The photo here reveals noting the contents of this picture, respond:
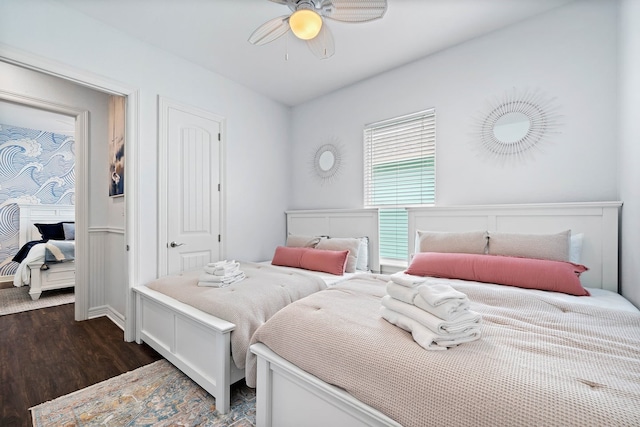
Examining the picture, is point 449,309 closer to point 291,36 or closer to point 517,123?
point 517,123

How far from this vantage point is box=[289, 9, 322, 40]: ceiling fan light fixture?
158 centimetres

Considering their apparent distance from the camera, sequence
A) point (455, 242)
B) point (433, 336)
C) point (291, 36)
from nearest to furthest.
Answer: point (433, 336) < point (455, 242) < point (291, 36)

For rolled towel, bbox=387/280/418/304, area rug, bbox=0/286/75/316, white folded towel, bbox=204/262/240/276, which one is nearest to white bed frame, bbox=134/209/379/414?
white folded towel, bbox=204/262/240/276

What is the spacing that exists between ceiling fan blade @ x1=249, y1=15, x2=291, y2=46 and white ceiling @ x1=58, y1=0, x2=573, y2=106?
0.42 metres

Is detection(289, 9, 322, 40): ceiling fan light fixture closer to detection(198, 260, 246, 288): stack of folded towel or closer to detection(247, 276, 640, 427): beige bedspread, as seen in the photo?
detection(247, 276, 640, 427): beige bedspread

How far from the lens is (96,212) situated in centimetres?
313

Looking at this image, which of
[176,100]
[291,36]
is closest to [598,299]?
[291,36]

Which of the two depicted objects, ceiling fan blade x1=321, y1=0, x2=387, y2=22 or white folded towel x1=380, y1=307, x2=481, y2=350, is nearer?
white folded towel x1=380, y1=307, x2=481, y2=350

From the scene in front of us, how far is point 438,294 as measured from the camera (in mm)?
1075

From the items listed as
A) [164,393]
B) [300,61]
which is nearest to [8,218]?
[164,393]

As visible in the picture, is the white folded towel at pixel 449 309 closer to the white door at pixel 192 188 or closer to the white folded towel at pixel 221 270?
the white folded towel at pixel 221 270

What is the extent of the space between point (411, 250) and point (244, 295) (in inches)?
67.6

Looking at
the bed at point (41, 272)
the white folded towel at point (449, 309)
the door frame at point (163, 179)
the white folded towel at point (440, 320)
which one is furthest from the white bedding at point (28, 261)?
the white folded towel at point (449, 309)

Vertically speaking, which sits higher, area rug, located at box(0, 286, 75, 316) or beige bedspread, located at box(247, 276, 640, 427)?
beige bedspread, located at box(247, 276, 640, 427)
